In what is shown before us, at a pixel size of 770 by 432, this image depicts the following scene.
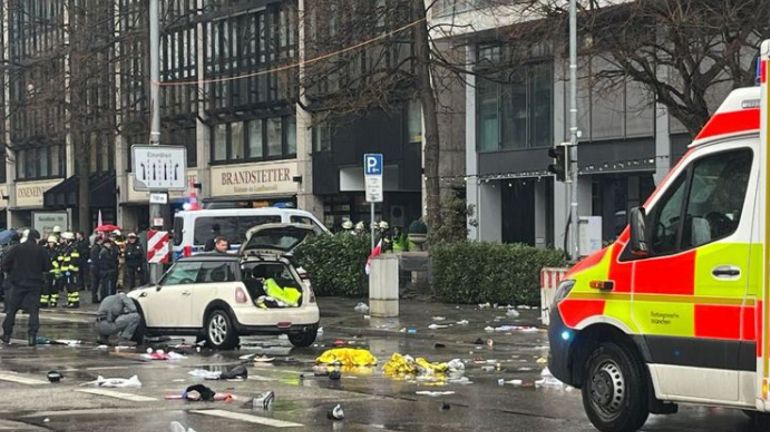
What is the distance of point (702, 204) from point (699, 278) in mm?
639

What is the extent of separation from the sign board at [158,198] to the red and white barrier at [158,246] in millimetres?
667

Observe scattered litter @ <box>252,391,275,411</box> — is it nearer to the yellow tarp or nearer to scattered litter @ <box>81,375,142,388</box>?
scattered litter @ <box>81,375,142,388</box>

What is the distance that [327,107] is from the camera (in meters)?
30.5

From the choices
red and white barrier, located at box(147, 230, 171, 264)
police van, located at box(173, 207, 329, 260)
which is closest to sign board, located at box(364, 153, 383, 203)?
red and white barrier, located at box(147, 230, 171, 264)

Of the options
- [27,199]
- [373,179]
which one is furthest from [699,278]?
[27,199]

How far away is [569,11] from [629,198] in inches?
488

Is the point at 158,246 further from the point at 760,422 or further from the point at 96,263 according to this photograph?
the point at 760,422

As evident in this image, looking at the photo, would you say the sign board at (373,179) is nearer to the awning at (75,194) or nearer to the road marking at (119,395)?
the road marking at (119,395)

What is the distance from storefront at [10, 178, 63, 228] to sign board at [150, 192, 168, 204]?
1444 inches

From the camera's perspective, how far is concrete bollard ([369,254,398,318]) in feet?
74.1

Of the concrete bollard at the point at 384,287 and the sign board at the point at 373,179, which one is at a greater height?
the sign board at the point at 373,179

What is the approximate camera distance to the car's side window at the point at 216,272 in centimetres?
1758

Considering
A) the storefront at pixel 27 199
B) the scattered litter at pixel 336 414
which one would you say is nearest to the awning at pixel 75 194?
the storefront at pixel 27 199

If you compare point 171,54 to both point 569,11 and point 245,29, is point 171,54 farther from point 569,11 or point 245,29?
point 569,11
